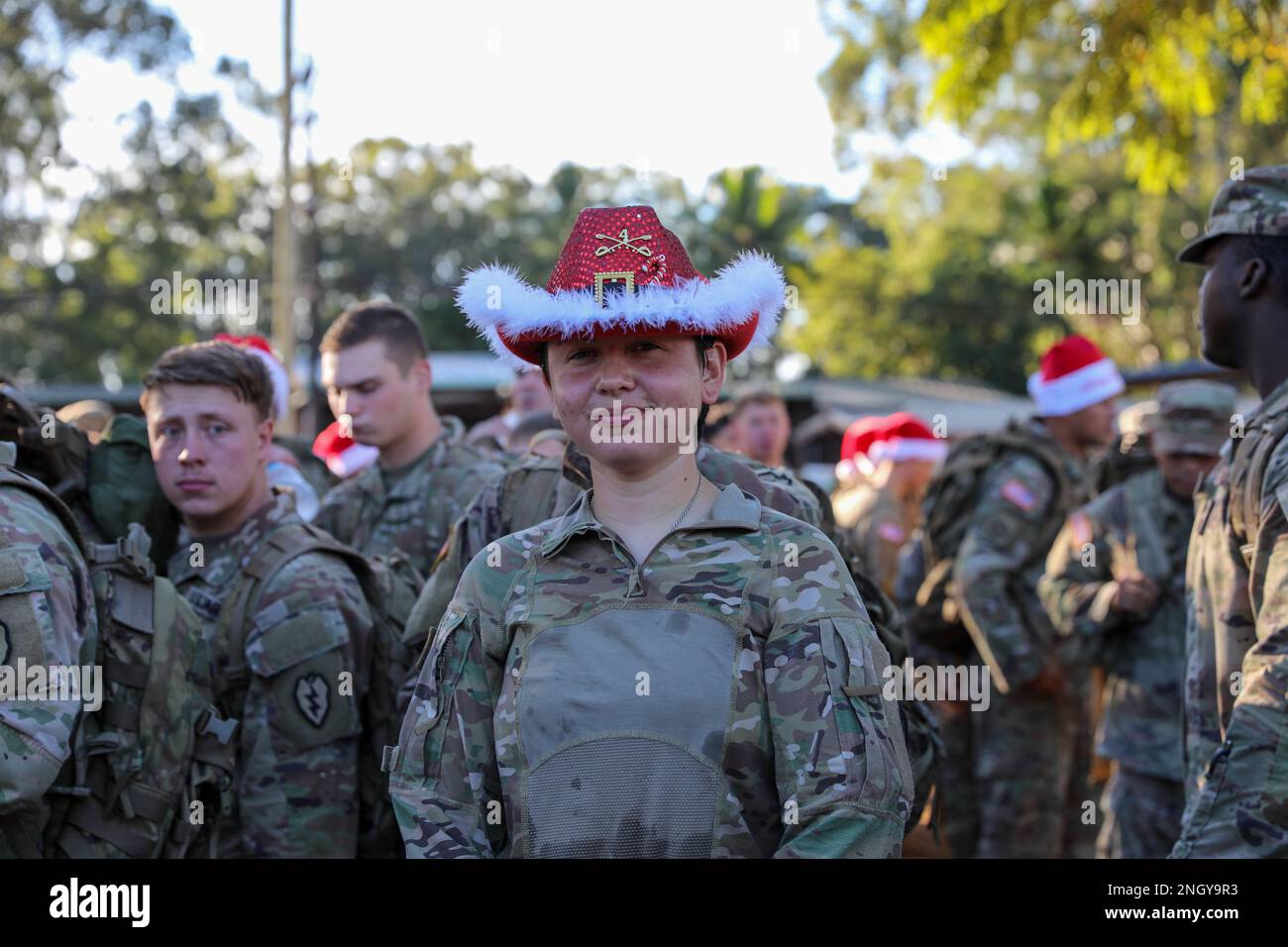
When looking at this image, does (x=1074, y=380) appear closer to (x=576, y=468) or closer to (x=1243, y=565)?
(x=1243, y=565)

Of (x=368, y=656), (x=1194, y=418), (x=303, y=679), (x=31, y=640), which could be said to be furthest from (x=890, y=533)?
(x=31, y=640)

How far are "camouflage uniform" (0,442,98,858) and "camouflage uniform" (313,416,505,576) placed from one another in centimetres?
210

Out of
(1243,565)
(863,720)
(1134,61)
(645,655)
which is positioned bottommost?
(863,720)

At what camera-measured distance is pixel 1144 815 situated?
17.7ft

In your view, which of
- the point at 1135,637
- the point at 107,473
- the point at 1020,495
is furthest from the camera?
the point at 1020,495

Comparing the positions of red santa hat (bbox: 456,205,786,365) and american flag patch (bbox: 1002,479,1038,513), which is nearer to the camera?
red santa hat (bbox: 456,205,786,365)

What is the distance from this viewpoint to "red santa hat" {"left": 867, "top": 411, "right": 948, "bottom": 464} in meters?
8.83

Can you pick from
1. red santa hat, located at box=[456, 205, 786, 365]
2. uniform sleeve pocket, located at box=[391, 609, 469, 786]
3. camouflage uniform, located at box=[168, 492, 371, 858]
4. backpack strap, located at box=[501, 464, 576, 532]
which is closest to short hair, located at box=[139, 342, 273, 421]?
camouflage uniform, located at box=[168, 492, 371, 858]

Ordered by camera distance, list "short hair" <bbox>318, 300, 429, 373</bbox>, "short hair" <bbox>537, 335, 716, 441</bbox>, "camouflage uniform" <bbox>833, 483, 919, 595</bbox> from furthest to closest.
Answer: "camouflage uniform" <bbox>833, 483, 919, 595</bbox>
"short hair" <bbox>318, 300, 429, 373</bbox>
"short hair" <bbox>537, 335, 716, 441</bbox>

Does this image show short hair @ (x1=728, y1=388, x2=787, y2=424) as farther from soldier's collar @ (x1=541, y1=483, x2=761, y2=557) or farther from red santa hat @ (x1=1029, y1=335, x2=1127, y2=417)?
soldier's collar @ (x1=541, y1=483, x2=761, y2=557)

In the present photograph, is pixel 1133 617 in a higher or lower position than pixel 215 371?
lower

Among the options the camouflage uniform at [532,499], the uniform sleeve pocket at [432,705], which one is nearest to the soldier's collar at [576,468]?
the camouflage uniform at [532,499]

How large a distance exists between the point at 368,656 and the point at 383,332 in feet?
5.75

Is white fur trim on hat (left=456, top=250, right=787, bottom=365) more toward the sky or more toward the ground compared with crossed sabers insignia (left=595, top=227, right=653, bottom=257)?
more toward the ground
